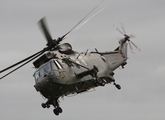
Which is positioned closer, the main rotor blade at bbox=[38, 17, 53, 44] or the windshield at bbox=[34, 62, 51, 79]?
the main rotor blade at bbox=[38, 17, 53, 44]

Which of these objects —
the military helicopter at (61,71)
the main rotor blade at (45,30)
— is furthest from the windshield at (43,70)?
the main rotor blade at (45,30)

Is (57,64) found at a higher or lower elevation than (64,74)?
higher

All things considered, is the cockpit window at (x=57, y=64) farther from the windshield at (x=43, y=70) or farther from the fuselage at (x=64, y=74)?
the windshield at (x=43, y=70)

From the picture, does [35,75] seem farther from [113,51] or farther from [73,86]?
[113,51]

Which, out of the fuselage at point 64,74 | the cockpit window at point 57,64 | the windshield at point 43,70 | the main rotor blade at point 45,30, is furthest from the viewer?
the cockpit window at point 57,64

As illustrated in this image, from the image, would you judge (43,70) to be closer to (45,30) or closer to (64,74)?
(64,74)

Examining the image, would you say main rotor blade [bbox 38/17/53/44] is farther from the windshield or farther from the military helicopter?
the windshield

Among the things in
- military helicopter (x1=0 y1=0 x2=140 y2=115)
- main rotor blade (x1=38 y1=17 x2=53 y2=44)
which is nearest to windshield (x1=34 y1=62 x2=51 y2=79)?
military helicopter (x1=0 y1=0 x2=140 y2=115)

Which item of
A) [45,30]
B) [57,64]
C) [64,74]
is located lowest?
[64,74]

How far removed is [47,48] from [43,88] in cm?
389

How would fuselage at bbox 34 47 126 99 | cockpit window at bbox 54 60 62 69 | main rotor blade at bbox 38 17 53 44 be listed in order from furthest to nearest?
1. cockpit window at bbox 54 60 62 69
2. fuselage at bbox 34 47 126 99
3. main rotor blade at bbox 38 17 53 44

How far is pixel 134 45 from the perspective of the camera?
1697 inches

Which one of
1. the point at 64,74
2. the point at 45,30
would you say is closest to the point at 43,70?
the point at 64,74

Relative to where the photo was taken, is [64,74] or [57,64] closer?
[64,74]
